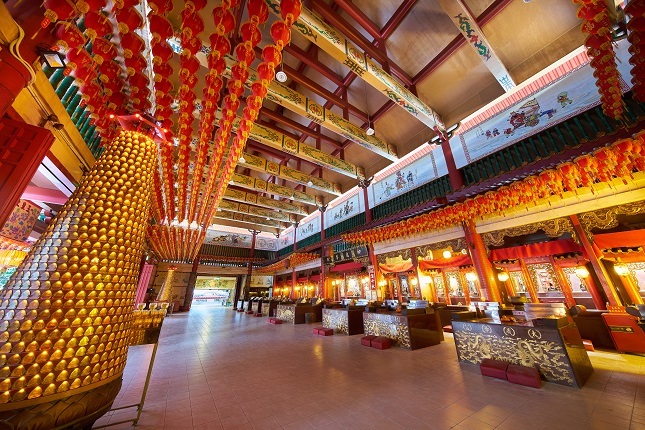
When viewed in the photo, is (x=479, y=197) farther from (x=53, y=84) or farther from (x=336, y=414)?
(x=53, y=84)

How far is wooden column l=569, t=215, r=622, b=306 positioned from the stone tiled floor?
52.7 inches

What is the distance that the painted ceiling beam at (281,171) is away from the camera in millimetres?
9078

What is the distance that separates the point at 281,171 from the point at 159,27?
801cm

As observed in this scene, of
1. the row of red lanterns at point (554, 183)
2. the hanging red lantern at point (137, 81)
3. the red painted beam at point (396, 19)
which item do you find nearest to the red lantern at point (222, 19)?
the hanging red lantern at point (137, 81)

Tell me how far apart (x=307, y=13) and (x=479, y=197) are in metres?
5.81

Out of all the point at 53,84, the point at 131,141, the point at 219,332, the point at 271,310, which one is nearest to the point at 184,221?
the point at 219,332

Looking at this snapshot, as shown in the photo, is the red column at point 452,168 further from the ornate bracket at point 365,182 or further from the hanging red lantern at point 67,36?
the hanging red lantern at point 67,36

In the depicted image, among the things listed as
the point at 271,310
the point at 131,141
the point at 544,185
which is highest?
the point at 544,185

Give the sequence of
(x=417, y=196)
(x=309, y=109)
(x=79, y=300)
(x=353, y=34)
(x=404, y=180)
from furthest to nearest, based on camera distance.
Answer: (x=404, y=180)
(x=417, y=196)
(x=309, y=109)
(x=353, y=34)
(x=79, y=300)

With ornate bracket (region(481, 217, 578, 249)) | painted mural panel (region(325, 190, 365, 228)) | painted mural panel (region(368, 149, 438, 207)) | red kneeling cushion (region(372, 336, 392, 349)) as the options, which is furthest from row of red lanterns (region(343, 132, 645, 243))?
painted mural panel (region(325, 190, 365, 228))

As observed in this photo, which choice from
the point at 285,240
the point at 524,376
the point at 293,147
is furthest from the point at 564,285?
the point at 285,240

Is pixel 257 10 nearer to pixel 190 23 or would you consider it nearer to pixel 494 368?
pixel 190 23

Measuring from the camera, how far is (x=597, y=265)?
524 centimetres

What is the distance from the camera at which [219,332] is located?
786 centimetres
